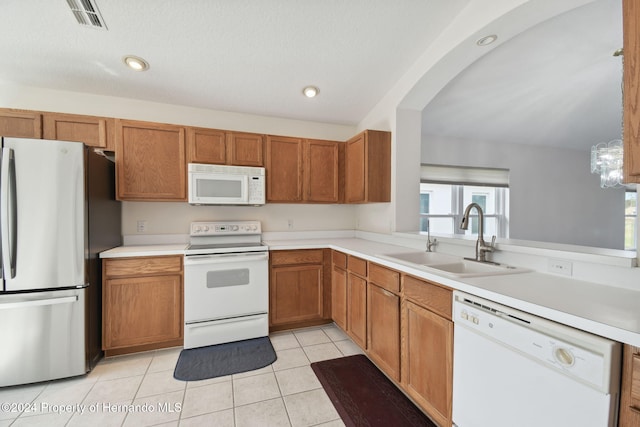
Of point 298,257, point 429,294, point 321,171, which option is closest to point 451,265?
point 429,294

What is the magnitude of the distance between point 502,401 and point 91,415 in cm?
231

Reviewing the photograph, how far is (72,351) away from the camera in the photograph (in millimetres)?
1990

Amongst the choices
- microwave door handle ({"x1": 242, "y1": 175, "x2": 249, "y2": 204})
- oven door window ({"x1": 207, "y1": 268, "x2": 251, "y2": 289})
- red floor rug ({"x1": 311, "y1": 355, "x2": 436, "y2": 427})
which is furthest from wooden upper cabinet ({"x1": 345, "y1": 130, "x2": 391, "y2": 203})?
red floor rug ({"x1": 311, "y1": 355, "x2": 436, "y2": 427})

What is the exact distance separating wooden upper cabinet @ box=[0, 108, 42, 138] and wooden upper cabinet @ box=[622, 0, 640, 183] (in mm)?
3846

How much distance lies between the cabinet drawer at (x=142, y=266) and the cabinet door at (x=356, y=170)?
190 centimetres

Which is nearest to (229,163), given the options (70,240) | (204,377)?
(70,240)

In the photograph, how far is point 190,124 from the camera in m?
2.99

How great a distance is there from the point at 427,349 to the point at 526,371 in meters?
0.57

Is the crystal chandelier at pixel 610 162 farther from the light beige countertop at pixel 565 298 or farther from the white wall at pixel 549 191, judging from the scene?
the light beige countertop at pixel 565 298

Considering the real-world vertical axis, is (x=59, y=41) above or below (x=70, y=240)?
above

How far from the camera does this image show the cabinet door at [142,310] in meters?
2.25

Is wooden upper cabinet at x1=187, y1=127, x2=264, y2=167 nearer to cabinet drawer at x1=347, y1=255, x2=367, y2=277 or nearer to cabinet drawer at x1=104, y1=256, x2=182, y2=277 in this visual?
cabinet drawer at x1=104, y1=256, x2=182, y2=277

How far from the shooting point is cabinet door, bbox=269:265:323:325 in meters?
2.72

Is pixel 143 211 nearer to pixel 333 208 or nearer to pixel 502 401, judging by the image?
pixel 333 208
